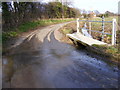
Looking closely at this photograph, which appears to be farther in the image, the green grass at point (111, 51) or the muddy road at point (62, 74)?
the green grass at point (111, 51)

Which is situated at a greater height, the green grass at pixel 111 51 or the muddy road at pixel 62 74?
the green grass at pixel 111 51

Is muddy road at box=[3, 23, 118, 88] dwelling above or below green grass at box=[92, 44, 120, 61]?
below

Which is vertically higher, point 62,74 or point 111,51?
point 111,51

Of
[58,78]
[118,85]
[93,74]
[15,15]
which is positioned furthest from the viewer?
[15,15]

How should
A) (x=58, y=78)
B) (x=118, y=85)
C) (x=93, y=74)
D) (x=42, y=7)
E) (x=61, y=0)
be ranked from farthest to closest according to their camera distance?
(x=61, y=0)
(x=42, y=7)
(x=93, y=74)
(x=58, y=78)
(x=118, y=85)

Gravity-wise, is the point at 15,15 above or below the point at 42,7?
below

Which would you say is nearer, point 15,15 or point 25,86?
point 25,86

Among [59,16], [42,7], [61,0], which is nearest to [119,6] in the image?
[42,7]

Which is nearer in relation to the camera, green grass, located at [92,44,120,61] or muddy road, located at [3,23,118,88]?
muddy road, located at [3,23,118,88]

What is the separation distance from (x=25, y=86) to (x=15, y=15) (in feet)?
48.8

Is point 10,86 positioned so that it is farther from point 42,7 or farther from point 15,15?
point 42,7

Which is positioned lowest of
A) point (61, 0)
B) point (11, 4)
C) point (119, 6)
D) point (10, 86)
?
point (10, 86)

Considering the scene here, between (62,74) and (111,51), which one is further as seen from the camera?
(111,51)

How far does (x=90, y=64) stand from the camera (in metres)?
4.77
